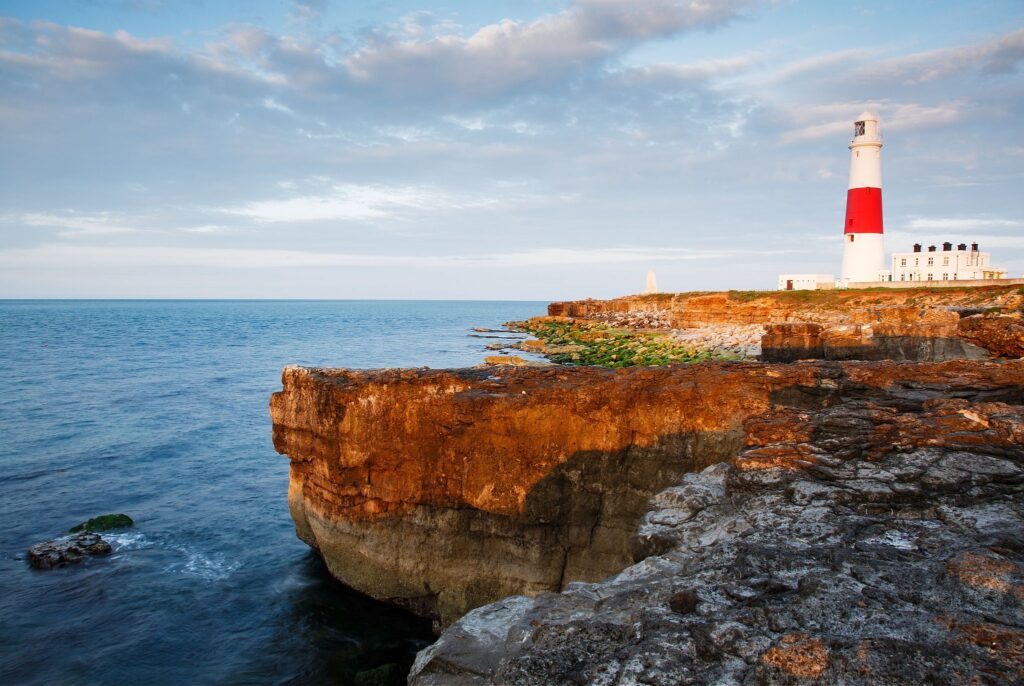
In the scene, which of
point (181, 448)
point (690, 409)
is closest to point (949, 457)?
point (690, 409)

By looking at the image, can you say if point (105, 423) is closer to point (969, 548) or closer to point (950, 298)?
point (969, 548)

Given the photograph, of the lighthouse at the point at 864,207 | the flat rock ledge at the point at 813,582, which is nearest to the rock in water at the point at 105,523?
the flat rock ledge at the point at 813,582

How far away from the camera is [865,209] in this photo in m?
51.8

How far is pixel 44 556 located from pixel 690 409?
15063mm

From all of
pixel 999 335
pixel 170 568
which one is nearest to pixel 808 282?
pixel 999 335

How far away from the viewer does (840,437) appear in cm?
753

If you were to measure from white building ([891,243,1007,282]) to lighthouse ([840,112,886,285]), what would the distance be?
6235 millimetres

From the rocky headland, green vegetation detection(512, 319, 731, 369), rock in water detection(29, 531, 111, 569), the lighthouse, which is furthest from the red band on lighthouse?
rock in water detection(29, 531, 111, 569)

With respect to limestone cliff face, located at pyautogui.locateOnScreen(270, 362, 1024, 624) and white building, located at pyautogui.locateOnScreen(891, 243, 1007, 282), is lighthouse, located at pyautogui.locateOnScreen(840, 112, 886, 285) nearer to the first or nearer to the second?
white building, located at pyautogui.locateOnScreen(891, 243, 1007, 282)

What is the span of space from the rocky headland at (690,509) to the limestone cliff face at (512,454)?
39mm

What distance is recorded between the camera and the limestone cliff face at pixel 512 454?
10531 mm

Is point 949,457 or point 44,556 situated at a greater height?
point 949,457

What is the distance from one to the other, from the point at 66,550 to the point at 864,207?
55.3 metres

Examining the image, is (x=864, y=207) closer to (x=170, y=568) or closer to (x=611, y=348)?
(x=611, y=348)
